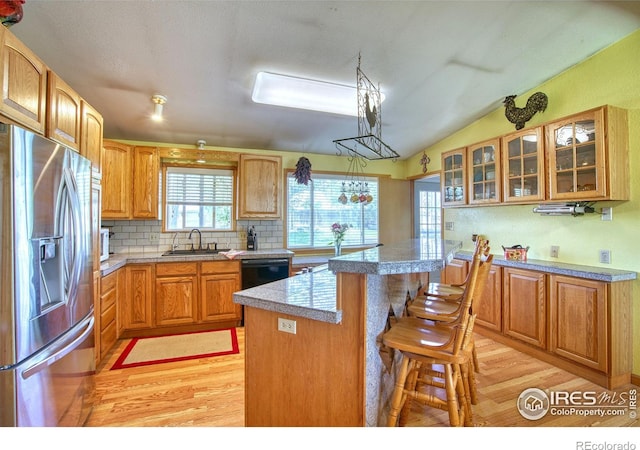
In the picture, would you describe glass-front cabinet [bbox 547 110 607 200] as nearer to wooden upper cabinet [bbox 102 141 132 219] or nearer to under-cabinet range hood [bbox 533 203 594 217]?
under-cabinet range hood [bbox 533 203 594 217]

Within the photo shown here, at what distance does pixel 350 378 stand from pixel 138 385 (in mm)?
1925

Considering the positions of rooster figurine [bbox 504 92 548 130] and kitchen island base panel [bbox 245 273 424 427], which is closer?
kitchen island base panel [bbox 245 273 424 427]

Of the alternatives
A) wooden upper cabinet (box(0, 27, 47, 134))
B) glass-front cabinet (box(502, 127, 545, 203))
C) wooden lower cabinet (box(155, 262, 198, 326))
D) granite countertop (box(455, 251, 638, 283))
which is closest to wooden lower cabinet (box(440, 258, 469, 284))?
granite countertop (box(455, 251, 638, 283))

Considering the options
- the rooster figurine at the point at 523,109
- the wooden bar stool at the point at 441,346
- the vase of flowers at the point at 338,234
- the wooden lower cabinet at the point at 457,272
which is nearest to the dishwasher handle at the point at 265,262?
the vase of flowers at the point at 338,234

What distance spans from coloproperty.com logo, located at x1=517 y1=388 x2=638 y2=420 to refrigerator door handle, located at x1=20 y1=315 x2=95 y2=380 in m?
2.77

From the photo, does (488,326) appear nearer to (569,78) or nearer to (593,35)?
(569,78)

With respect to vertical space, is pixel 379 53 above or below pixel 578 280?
above

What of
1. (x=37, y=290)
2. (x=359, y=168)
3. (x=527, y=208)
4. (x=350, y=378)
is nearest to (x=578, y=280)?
(x=527, y=208)

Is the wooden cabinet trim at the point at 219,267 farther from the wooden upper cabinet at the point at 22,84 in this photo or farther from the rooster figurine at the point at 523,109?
the rooster figurine at the point at 523,109

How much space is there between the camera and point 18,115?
4.82 feet

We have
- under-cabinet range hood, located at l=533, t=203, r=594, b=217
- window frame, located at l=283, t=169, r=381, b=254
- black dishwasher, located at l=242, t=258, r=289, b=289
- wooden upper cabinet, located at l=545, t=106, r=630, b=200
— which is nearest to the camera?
wooden upper cabinet, located at l=545, t=106, r=630, b=200

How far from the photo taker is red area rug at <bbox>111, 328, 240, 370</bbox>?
2695mm

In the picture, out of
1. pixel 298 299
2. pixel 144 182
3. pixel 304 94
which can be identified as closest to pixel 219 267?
pixel 144 182

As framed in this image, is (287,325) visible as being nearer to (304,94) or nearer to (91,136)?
(91,136)
